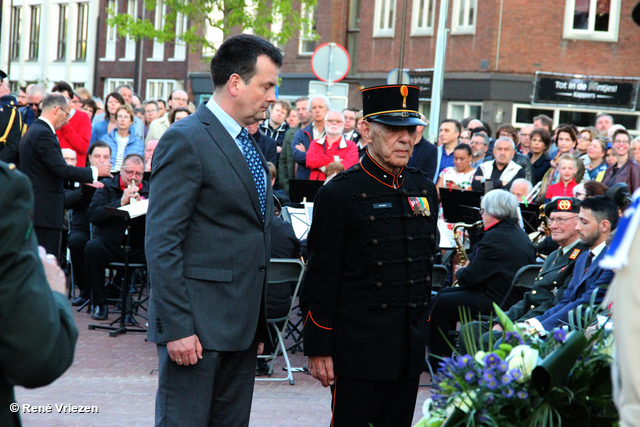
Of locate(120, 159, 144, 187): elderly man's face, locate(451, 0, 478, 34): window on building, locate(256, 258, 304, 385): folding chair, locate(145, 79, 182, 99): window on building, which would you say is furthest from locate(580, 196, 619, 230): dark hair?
locate(145, 79, 182, 99): window on building

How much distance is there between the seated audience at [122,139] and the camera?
1218 centimetres

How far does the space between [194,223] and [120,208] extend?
552 centimetres

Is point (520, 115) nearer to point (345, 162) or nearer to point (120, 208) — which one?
point (345, 162)

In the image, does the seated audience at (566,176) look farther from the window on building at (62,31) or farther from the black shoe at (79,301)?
the window on building at (62,31)

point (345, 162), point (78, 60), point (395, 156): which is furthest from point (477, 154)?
point (78, 60)

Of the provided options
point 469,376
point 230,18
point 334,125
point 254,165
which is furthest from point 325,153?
point 230,18

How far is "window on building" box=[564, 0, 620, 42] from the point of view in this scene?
2539 centimetres

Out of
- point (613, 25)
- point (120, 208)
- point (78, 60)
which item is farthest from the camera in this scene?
point (78, 60)

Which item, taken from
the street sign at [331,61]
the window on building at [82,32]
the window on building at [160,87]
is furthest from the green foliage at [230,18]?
the window on building at [82,32]

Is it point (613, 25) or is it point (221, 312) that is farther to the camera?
point (613, 25)

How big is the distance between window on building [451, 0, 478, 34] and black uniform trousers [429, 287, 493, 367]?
1946 centimetres

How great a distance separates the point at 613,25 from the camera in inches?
1009

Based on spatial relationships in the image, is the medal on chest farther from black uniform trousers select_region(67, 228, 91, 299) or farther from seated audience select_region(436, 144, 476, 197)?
seated audience select_region(436, 144, 476, 197)

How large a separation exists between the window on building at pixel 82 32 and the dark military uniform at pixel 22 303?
45.2 m
